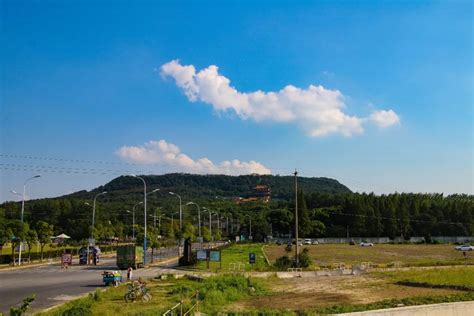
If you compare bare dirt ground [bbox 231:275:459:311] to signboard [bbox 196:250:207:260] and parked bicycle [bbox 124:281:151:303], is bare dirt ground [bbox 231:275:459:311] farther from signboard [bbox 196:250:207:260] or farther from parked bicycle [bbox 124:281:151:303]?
signboard [bbox 196:250:207:260]

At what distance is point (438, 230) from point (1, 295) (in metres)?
135

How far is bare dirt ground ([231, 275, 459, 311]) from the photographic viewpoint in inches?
926

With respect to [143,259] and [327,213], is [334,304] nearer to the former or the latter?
[143,259]

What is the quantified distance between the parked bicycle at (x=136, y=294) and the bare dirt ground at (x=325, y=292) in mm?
4551

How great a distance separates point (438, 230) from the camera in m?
141

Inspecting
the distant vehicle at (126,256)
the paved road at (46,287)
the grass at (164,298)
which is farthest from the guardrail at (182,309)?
the distant vehicle at (126,256)

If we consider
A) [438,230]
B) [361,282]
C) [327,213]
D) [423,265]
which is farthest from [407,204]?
[361,282]

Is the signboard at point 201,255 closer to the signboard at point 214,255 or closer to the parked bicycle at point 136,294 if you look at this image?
the signboard at point 214,255

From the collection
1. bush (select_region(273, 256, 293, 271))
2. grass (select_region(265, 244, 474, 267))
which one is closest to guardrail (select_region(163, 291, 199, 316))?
bush (select_region(273, 256, 293, 271))

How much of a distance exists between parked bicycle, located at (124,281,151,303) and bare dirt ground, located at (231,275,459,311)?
14.9 feet

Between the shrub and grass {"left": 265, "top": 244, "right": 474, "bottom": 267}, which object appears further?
grass {"left": 265, "top": 244, "right": 474, "bottom": 267}

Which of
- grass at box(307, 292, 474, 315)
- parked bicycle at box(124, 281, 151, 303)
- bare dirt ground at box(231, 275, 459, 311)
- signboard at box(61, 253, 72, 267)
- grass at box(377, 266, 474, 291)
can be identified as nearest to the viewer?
grass at box(307, 292, 474, 315)

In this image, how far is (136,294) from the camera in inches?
968

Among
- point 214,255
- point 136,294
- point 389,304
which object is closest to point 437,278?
point 389,304
